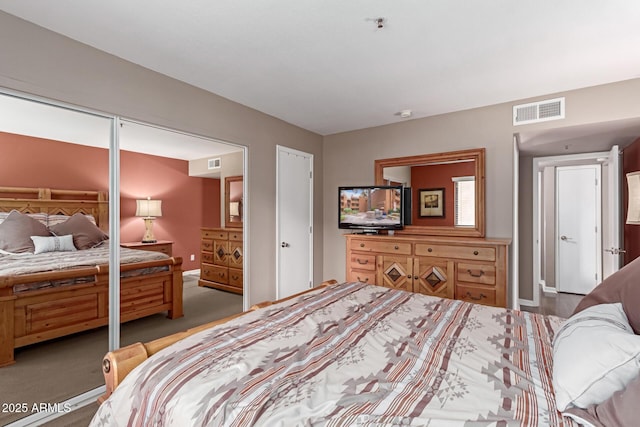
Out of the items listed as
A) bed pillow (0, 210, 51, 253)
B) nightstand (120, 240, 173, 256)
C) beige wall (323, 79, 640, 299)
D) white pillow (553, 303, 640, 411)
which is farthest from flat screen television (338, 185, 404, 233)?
bed pillow (0, 210, 51, 253)

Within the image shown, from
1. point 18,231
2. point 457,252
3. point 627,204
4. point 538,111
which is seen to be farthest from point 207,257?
point 627,204

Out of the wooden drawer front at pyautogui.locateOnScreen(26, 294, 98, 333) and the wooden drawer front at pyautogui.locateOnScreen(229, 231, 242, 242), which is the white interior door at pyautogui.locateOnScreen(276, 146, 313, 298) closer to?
the wooden drawer front at pyautogui.locateOnScreen(229, 231, 242, 242)

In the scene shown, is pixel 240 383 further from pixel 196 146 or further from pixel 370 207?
pixel 370 207

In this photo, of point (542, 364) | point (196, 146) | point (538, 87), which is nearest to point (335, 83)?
point (196, 146)

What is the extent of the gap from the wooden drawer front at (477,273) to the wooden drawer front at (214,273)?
250cm

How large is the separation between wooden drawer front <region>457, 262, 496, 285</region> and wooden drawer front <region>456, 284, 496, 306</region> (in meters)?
0.07

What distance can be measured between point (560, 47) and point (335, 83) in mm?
1730

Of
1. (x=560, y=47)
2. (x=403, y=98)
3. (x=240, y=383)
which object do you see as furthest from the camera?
(x=403, y=98)

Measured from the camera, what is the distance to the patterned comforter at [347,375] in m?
0.95

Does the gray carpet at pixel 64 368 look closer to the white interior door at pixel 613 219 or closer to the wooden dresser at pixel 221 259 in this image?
the wooden dresser at pixel 221 259

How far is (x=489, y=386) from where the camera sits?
1085 mm

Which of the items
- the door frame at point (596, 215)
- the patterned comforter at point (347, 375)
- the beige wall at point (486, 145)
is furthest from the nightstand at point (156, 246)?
the door frame at point (596, 215)

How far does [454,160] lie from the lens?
3.65m

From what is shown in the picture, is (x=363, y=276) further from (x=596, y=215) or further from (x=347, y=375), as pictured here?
(x=596, y=215)
